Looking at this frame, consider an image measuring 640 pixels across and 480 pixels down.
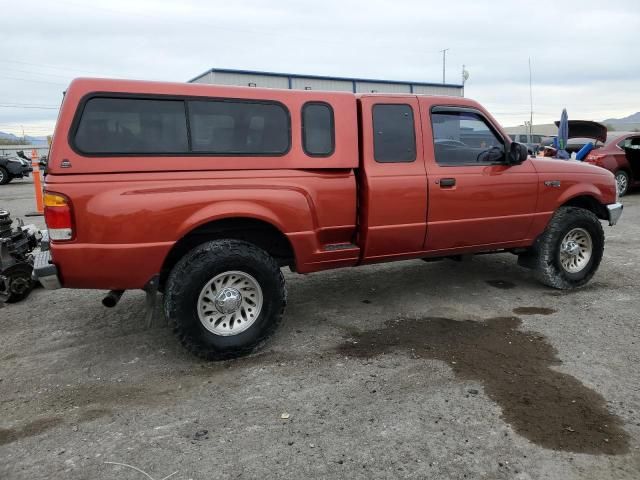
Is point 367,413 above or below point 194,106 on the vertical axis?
below

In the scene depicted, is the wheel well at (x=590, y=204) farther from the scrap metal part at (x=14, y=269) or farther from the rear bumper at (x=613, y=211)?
the scrap metal part at (x=14, y=269)

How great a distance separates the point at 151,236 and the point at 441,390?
2207mm

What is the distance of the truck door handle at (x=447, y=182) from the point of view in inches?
181

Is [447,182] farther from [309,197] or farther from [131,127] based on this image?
[131,127]

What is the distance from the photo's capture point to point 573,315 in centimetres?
468

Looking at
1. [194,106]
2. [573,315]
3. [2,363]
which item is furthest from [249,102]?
[573,315]

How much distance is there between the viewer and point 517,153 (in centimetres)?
492

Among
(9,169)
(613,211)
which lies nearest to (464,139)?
(613,211)

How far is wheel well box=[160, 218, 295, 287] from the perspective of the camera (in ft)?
12.8

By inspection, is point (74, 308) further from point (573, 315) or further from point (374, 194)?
point (573, 315)

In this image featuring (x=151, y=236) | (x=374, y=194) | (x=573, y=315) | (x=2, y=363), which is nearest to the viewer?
(x=151, y=236)

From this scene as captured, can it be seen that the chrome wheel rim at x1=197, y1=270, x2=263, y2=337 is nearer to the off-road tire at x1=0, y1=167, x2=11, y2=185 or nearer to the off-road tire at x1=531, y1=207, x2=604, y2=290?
the off-road tire at x1=531, y1=207, x2=604, y2=290

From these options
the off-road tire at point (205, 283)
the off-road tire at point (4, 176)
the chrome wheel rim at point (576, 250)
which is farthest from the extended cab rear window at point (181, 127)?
the off-road tire at point (4, 176)

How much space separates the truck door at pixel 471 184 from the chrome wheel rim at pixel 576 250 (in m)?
0.58
